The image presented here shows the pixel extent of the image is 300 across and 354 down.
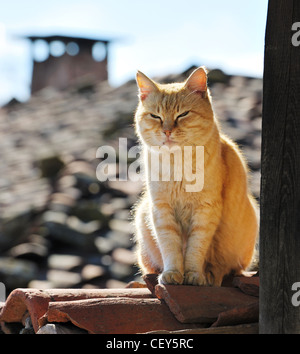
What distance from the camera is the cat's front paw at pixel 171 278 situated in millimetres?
2775

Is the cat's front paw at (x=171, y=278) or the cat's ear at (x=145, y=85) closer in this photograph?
the cat's front paw at (x=171, y=278)

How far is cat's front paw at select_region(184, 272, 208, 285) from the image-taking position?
2803 mm

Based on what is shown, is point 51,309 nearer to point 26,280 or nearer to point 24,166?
point 26,280

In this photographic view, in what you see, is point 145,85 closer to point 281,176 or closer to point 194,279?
point 194,279

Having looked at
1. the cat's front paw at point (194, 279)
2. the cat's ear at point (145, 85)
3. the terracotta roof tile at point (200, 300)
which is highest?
the cat's ear at point (145, 85)

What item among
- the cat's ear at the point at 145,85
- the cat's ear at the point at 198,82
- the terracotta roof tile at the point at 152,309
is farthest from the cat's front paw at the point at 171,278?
the cat's ear at the point at 145,85

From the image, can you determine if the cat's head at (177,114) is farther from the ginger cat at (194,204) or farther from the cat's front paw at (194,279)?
the cat's front paw at (194,279)

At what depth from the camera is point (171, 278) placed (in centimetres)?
279

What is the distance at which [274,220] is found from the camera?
6.62 feet

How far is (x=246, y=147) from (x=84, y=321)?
4049 millimetres

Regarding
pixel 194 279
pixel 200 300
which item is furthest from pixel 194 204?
pixel 200 300

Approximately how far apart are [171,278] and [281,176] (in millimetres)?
1000

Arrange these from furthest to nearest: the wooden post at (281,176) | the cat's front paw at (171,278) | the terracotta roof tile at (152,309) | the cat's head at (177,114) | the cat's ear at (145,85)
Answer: the cat's ear at (145,85) → the cat's head at (177,114) → the cat's front paw at (171,278) → the terracotta roof tile at (152,309) → the wooden post at (281,176)

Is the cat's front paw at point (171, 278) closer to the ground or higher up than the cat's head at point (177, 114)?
closer to the ground
